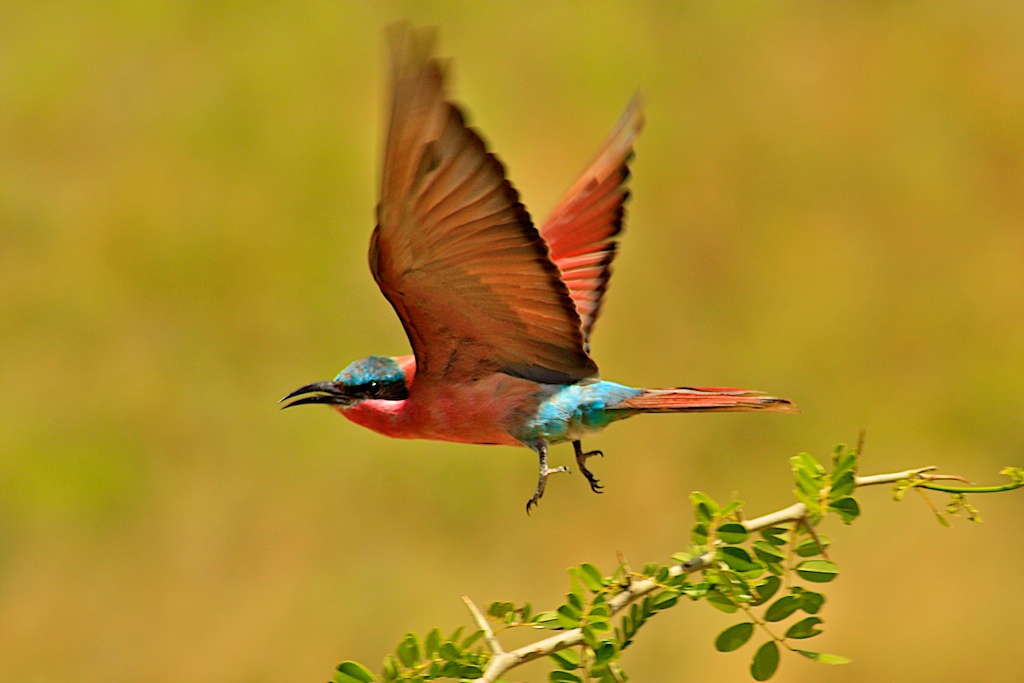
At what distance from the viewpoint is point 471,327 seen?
1.25m

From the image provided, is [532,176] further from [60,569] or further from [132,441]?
[60,569]

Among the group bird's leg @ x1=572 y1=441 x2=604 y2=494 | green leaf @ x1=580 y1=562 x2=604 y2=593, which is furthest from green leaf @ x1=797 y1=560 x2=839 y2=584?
bird's leg @ x1=572 y1=441 x2=604 y2=494

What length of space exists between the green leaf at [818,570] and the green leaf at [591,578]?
0.15m

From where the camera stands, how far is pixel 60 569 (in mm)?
2832

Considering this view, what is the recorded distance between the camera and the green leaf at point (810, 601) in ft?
2.89

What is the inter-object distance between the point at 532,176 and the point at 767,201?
2.25 ft

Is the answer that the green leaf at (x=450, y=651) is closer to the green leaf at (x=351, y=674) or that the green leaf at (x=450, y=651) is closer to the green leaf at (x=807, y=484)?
the green leaf at (x=351, y=674)

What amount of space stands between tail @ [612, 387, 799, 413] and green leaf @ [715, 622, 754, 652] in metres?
0.24

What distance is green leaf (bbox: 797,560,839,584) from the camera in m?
0.89

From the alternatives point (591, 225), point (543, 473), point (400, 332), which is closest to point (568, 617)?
point (543, 473)

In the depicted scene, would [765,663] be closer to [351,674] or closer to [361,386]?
[351,674]

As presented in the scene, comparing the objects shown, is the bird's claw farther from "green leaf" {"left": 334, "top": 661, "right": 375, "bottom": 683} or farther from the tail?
"green leaf" {"left": 334, "top": 661, "right": 375, "bottom": 683}

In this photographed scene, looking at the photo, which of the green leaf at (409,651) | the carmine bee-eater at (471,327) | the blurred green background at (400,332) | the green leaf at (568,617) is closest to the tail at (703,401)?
the carmine bee-eater at (471,327)

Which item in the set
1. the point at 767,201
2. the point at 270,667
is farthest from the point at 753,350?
the point at 270,667
